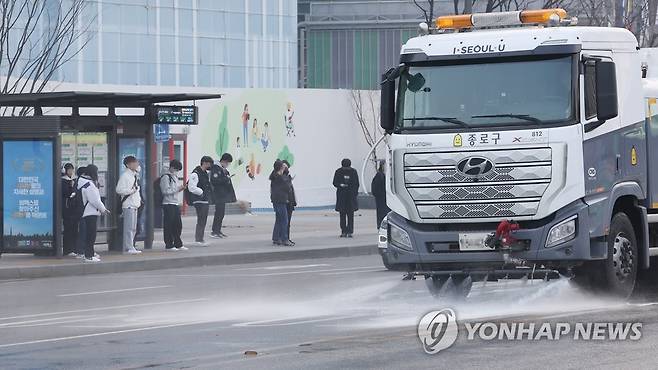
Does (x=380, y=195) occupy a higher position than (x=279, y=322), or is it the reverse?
(x=380, y=195)

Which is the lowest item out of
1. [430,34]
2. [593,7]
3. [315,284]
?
[315,284]

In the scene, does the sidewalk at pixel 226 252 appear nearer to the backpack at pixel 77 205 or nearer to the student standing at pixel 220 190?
the student standing at pixel 220 190

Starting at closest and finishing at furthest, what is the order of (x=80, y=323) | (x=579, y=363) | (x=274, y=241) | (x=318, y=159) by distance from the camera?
(x=579, y=363) < (x=80, y=323) < (x=274, y=241) < (x=318, y=159)

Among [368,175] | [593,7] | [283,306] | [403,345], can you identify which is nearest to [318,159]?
[368,175]

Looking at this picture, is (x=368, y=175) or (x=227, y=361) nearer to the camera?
(x=227, y=361)

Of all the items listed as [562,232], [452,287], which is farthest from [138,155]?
[562,232]

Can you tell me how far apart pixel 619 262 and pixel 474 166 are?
2.02 meters

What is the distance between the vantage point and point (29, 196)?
2434 cm

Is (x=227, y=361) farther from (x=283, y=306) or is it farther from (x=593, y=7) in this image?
(x=593, y=7)

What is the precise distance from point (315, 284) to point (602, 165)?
5.77 metres

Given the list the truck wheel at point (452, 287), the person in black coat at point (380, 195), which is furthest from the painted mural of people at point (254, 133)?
the truck wheel at point (452, 287)

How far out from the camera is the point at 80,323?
1459cm

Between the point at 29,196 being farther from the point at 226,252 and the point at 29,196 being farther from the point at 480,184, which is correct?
the point at 480,184

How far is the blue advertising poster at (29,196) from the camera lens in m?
24.2
